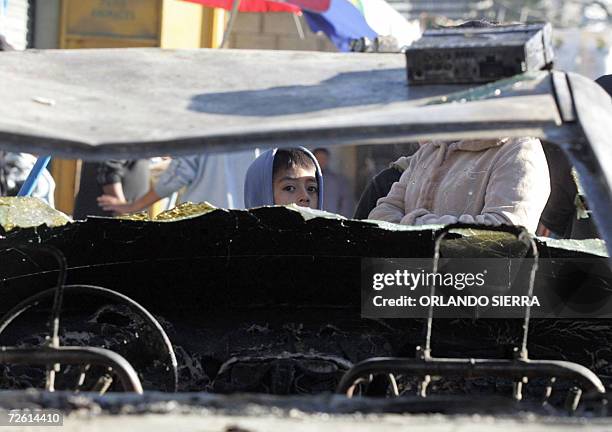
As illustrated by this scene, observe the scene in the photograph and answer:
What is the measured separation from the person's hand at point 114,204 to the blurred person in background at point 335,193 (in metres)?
1.80

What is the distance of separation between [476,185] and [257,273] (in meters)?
0.85

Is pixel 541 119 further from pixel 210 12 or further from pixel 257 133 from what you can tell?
pixel 210 12

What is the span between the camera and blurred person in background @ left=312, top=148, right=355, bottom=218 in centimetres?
968

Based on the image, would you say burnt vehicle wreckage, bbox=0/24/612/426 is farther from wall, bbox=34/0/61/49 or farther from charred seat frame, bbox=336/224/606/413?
wall, bbox=34/0/61/49

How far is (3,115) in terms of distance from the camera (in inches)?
95.3

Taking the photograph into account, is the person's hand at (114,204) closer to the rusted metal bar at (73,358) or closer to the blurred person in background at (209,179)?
the blurred person in background at (209,179)

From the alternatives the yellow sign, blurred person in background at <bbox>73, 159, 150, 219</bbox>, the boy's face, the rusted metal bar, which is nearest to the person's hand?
blurred person in background at <bbox>73, 159, 150, 219</bbox>

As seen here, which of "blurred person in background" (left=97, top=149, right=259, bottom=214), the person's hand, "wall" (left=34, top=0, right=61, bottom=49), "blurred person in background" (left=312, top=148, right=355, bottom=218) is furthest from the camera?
"wall" (left=34, top=0, right=61, bottom=49)

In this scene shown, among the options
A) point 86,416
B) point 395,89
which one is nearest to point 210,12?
point 395,89

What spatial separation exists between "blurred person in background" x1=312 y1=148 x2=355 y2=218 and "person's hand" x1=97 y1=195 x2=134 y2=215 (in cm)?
180

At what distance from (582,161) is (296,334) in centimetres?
140

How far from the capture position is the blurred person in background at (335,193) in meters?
9.68

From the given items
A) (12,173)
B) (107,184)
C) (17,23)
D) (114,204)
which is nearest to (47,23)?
(17,23)

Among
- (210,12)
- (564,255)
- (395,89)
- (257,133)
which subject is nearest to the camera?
(257,133)
